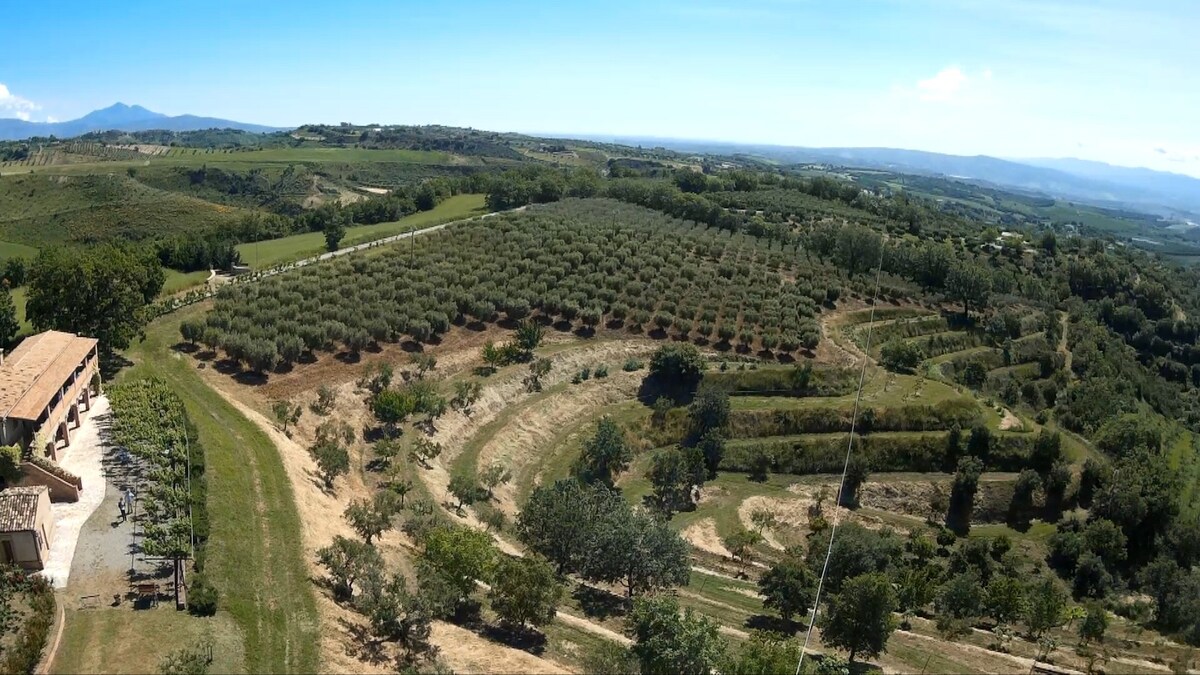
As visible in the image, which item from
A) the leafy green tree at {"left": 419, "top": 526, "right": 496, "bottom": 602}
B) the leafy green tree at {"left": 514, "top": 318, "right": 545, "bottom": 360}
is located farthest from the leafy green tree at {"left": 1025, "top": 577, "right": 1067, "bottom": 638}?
the leafy green tree at {"left": 514, "top": 318, "right": 545, "bottom": 360}

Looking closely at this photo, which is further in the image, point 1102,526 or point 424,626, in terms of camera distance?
point 1102,526

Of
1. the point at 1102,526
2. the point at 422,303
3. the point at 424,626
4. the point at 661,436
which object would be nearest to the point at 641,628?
the point at 424,626

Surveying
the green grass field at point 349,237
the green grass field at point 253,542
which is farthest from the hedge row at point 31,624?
the green grass field at point 349,237

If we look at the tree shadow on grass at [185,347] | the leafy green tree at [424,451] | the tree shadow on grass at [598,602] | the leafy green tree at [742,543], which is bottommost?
the leafy green tree at [742,543]

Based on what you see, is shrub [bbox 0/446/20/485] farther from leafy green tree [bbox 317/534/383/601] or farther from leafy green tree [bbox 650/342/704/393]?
leafy green tree [bbox 650/342/704/393]

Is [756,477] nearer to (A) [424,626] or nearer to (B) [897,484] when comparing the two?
(B) [897,484]

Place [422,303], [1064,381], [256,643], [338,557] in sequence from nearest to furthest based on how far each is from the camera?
[256,643] → [338,557] → [422,303] → [1064,381]

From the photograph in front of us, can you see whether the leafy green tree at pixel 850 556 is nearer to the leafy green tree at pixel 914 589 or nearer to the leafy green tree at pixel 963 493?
the leafy green tree at pixel 914 589
